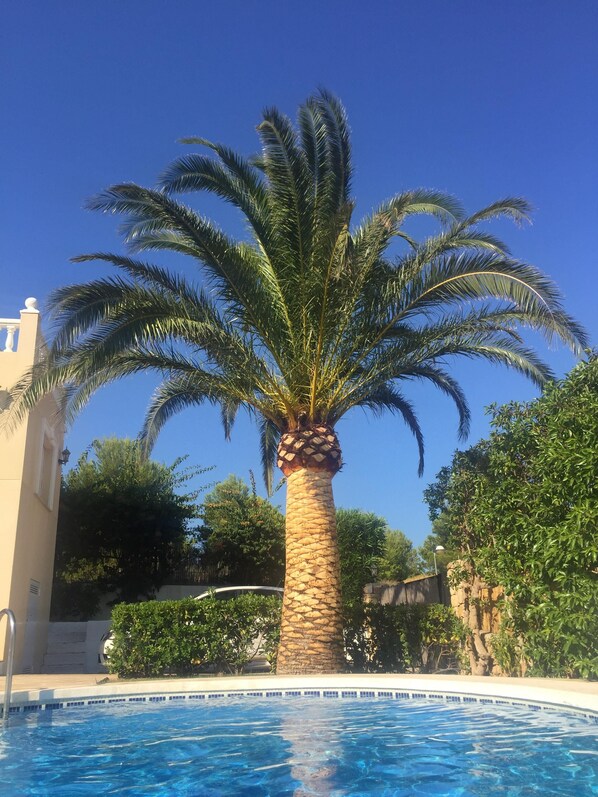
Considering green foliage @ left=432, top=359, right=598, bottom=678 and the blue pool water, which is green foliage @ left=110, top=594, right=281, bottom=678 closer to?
the blue pool water

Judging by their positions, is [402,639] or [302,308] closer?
[302,308]

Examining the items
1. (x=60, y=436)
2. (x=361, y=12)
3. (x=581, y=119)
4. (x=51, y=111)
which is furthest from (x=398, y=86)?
(x=60, y=436)

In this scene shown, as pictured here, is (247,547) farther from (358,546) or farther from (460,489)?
(460,489)

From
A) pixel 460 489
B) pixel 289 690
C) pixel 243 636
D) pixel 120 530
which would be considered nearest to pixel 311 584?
pixel 243 636

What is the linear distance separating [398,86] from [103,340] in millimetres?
7902

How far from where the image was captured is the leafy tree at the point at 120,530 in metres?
22.8

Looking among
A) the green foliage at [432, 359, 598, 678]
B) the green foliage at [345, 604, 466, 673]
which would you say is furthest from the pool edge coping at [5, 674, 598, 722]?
the green foliage at [345, 604, 466, 673]

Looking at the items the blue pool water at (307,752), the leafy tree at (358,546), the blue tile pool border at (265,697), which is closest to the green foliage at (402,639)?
the blue tile pool border at (265,697)

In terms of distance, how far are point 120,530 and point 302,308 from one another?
14338mm

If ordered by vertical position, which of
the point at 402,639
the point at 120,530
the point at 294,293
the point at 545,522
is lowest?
the point at 402,639

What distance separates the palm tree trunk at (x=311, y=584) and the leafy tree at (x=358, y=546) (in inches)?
383

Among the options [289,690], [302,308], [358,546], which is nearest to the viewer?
[289,690]

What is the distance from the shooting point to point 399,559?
46.2 m

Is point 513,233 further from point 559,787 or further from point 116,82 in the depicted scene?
point 559,787
